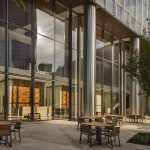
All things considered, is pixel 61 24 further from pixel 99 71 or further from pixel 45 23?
pixel 99 71

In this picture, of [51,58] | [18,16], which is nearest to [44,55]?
[51,58]

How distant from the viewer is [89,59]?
76.7 feet

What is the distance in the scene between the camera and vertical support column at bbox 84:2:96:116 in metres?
23.0

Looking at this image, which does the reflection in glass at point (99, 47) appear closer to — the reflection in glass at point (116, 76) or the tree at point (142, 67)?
the reflection in glass at point (116, 76)

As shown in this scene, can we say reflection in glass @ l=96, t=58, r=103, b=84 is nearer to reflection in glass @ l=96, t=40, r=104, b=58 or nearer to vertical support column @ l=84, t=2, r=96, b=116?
reflection in glass @ l=96, t=40, r=104, b=58

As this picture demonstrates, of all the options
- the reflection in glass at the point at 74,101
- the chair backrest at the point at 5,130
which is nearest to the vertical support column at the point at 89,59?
the reflection in glass at the point at 74,101

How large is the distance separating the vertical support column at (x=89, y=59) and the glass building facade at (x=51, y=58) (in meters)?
0.14

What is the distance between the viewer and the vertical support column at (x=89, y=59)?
907 inches

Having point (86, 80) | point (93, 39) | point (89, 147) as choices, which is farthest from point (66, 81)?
point (89, 147)

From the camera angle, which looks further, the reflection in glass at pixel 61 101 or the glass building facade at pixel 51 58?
the reflection in glass at pixel 61 101

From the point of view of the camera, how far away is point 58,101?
73.8 ft

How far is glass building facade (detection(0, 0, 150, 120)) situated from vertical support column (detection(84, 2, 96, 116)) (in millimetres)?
140

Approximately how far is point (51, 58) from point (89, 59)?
2.92m

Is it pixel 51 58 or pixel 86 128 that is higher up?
pixel 51 58
